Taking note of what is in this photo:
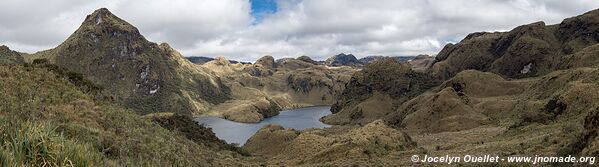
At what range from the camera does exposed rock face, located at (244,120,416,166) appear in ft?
205

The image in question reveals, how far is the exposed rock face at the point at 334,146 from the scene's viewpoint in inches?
2461

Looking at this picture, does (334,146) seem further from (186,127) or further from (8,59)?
(8,59)

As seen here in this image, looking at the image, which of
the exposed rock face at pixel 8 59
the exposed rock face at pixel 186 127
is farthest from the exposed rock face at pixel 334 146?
the exposed rock face at pixel 8 59

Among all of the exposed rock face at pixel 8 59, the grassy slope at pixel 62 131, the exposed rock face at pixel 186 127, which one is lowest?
the exposed rock face at pixel 186 127

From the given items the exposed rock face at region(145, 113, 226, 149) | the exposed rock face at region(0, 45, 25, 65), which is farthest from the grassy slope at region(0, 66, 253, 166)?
the exposed rock face at region(145, 113, 226, 149)

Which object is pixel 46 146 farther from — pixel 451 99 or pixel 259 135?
pixel 451 99

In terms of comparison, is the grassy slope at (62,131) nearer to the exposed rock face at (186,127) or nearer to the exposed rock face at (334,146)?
the exposed rock face at (334,146)

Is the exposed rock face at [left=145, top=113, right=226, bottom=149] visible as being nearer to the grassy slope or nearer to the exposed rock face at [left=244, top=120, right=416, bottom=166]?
the exposed rock face at [left=244, top=120, right=416, bottom=166]

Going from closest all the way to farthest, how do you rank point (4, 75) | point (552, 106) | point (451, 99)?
point (4, 75) → point (552, 106) → point (451, 99)

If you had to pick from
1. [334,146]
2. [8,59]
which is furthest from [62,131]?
[8,59]

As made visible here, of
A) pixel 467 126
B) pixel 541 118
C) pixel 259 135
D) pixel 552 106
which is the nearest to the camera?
pixel 541 118

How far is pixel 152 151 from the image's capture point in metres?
30.0

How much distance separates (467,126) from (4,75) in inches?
4323

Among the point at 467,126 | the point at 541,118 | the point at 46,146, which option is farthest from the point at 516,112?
the point at 46,146
